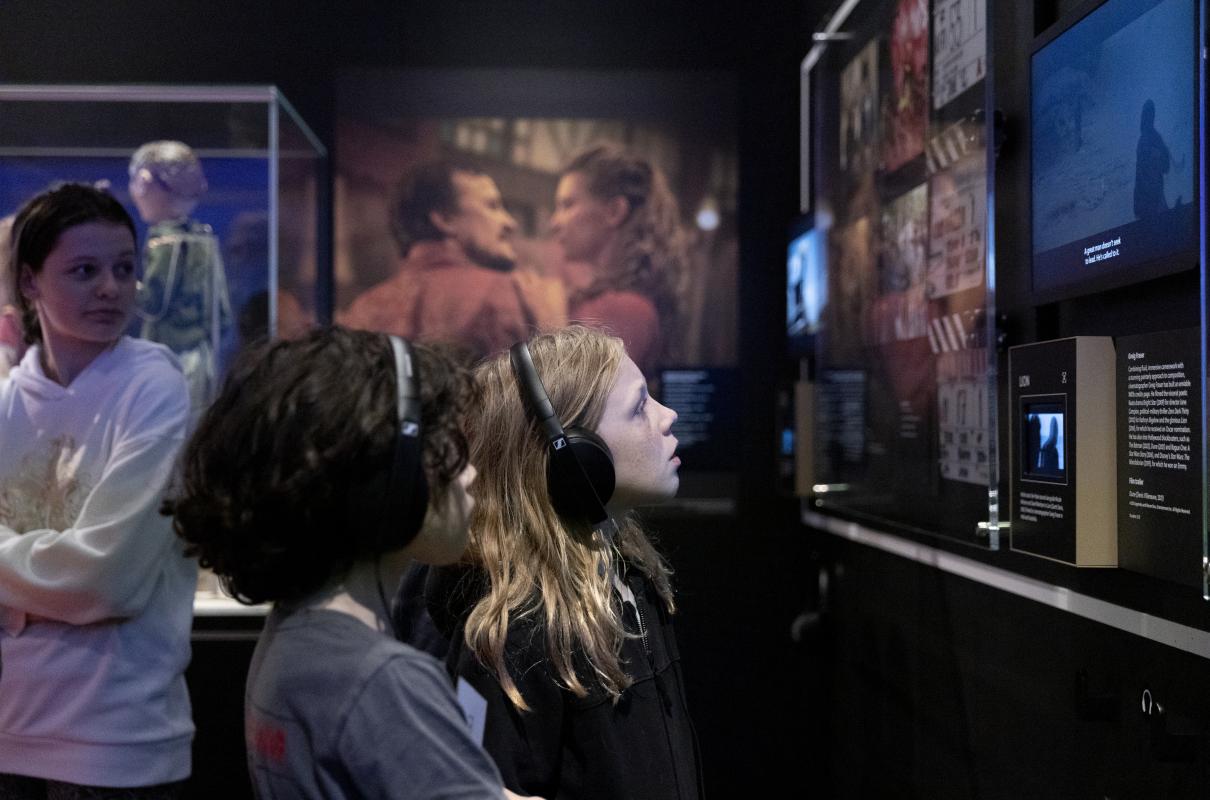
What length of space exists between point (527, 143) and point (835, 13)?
1354 millimetres

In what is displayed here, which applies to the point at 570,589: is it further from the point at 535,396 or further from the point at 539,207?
the point at 539,207

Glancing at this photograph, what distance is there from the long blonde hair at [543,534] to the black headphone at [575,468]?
0.20 ft

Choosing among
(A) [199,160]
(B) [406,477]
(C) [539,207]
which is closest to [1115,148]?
(B) [406,477]

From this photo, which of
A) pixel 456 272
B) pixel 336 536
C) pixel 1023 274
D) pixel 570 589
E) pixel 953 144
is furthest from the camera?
pixel 456 272

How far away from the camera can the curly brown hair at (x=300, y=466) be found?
1165mm

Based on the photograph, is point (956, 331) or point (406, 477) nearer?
point (406, 477)

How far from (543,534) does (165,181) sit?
2.57 meters

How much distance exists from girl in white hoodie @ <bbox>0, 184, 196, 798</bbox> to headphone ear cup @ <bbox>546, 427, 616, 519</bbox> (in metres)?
1.07

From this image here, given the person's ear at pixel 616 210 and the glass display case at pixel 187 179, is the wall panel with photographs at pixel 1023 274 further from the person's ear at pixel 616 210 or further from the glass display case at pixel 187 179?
the glass display case at pixel 187 179

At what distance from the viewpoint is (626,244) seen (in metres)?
5.00

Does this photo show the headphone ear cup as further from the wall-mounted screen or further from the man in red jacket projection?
the man in red jacket projection

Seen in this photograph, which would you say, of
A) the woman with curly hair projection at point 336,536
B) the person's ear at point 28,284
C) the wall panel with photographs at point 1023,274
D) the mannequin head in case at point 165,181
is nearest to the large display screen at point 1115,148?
the wall panel with photographs at point 1023,274

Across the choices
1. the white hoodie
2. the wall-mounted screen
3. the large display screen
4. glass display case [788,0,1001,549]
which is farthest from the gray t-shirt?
the wall-mounted screen

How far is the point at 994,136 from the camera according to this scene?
2758 millimetres
